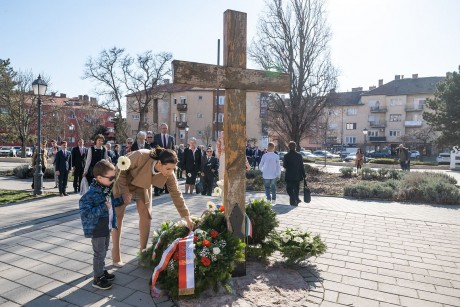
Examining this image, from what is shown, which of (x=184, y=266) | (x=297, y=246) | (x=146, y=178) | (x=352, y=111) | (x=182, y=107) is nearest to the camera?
(x=184, y=266)

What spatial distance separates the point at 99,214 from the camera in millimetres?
3521

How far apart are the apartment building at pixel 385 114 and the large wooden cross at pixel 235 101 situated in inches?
2334

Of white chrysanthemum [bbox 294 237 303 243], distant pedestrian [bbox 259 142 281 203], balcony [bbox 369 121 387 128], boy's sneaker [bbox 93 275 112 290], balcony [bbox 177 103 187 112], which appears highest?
balcony [bbox 177 103 187 112]

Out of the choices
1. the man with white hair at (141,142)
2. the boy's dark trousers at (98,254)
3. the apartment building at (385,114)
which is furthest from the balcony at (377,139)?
the boy's dark trousers at (98,254)

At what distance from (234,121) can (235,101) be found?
0.77 feet

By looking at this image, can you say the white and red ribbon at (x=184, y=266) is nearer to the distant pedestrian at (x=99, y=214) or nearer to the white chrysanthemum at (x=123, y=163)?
the distant pedestrian at (x=99, y=214)

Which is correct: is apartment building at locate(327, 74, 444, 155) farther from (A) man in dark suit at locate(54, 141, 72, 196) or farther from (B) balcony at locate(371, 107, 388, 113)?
(A) man in dark suit at locate(54, 141, 72, 196)

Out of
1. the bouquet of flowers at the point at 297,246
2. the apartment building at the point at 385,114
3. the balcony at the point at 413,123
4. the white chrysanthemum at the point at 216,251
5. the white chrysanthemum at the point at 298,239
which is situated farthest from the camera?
the apartment building at the point at 385,114

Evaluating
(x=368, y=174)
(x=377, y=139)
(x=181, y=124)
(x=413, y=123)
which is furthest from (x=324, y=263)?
(x=413, y=123)

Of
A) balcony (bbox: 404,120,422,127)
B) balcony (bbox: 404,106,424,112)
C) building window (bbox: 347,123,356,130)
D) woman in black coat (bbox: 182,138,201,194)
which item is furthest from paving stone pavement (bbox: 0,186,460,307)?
building window (bbox: 347,123,356,130)

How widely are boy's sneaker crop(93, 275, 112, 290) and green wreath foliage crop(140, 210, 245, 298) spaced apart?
1.59ft

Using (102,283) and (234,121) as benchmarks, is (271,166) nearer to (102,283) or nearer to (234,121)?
(234,121)

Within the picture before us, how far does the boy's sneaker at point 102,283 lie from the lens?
3.51m

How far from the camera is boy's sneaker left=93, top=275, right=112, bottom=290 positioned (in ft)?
11.5
